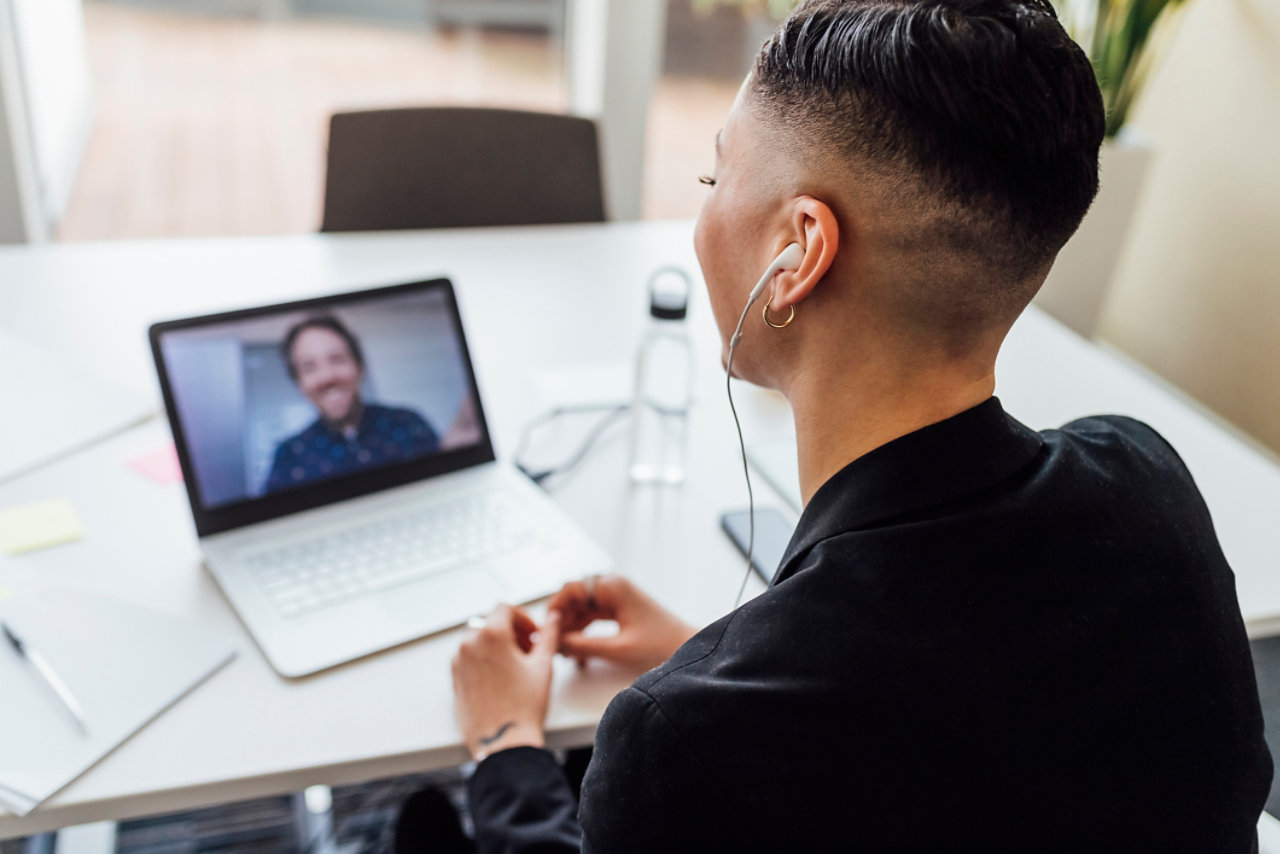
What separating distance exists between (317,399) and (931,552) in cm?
71

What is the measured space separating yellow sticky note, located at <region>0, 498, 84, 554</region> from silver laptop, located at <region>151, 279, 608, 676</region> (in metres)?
0.15

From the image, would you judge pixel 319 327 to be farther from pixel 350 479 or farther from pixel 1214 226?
pixel 1214 226

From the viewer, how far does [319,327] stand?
112 centimetres

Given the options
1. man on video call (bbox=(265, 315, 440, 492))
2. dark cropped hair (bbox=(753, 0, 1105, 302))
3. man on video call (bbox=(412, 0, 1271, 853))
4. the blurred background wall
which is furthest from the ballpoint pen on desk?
the blurred background wall

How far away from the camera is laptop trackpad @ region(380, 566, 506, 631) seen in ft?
3.36

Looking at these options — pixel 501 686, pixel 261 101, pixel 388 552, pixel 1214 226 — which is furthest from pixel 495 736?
pixel 261 101

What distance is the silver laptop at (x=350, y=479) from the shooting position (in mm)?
1039

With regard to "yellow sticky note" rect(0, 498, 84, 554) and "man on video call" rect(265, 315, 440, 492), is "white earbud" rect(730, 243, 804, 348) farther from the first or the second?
"yellow sticky note" rect(0, 498, 84, 554)

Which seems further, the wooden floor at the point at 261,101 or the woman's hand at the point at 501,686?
the wooden floor at the point at 261,101

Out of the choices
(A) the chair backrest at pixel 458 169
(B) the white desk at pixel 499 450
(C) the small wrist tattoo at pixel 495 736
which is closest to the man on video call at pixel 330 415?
(B) the white desk at pixel 499 450

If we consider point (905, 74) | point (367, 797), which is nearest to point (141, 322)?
point (367, 797)

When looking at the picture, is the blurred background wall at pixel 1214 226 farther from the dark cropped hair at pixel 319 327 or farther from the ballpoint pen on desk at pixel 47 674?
the ballpoint pen on desk at pixel 47 674

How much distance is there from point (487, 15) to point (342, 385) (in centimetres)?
229

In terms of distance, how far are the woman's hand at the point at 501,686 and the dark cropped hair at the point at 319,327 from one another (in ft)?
1.09
